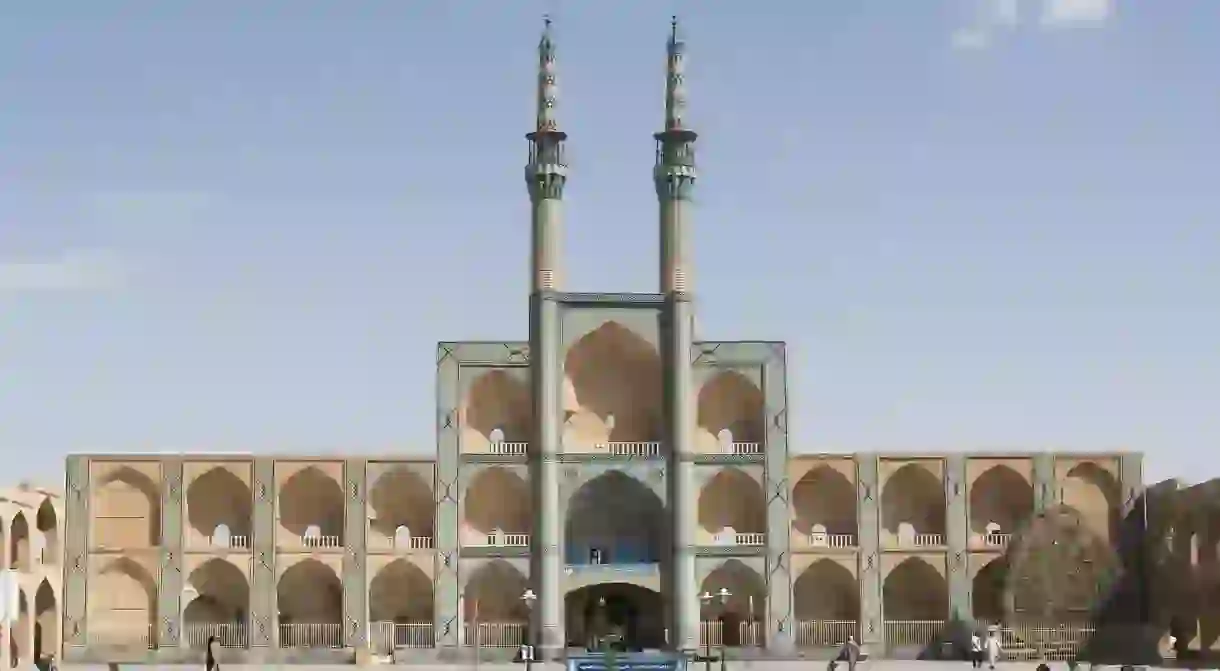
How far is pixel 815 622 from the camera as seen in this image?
2398 inches

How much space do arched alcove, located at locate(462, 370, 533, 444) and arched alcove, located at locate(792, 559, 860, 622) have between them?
10.6 meters

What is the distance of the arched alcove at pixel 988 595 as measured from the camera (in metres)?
61.8

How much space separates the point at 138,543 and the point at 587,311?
16.2m

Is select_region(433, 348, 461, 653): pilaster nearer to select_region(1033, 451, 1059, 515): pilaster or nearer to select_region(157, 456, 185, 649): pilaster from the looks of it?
select_region(157, 456, 185, 649): pilaster

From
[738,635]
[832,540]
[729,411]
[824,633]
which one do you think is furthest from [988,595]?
[729,411]

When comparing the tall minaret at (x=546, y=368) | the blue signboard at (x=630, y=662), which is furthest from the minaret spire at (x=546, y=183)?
the blue signboard at (x=630, y=662)

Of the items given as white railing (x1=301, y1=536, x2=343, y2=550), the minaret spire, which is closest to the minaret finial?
the minaret spire

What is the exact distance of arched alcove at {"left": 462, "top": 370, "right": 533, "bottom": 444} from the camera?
60.3 meters

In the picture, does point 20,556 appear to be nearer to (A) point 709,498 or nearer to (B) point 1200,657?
(A) point 709,498

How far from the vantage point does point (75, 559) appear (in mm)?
59375

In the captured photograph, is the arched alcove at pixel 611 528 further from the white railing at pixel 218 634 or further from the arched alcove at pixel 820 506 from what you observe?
the white railing at pixel 218 634

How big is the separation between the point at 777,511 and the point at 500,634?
31.5 feet

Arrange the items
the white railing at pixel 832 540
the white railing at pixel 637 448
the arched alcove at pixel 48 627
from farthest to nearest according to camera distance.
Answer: the white railing at pixel 832 540, the white railing at pixel 637 448, the arched alcove at pixel 48 627

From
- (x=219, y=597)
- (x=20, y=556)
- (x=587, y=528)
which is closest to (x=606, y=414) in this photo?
(x=587, y=528)
